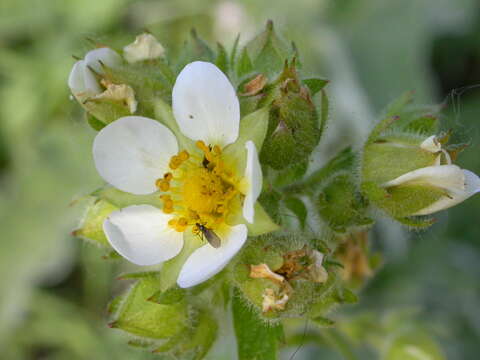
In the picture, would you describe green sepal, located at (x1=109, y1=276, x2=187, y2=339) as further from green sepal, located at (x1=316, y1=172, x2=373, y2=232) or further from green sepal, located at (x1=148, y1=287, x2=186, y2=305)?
green sepal, located at (x1=316, y1=172, x2=373, y2=232)

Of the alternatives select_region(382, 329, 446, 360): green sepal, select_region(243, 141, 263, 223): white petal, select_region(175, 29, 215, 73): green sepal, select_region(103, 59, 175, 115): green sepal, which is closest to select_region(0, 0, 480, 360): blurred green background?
select_region(382, 329, 446, 360): green sepal

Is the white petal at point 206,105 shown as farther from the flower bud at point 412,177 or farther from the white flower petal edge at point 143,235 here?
the flower bud at point 412,177

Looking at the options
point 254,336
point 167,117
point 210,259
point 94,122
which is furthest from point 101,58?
point 254,336

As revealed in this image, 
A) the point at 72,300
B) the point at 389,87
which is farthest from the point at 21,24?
the point at 389,87

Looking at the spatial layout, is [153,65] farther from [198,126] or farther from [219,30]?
[219,30]

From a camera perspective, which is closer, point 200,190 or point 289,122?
point 289,122

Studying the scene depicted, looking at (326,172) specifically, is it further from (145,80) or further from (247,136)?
(145,80)
